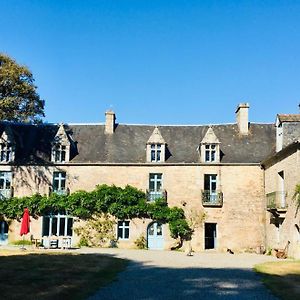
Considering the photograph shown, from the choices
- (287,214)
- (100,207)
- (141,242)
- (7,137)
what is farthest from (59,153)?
(287,214)

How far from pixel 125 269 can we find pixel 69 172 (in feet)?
47.0

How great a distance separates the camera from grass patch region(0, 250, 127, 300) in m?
11.7

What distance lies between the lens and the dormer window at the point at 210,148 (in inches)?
1169

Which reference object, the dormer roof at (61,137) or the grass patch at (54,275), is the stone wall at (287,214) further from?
the dormer roof at (61,137)

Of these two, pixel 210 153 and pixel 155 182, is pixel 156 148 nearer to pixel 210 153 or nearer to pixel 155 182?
pixel 155 182

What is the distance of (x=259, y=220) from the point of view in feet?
93.9

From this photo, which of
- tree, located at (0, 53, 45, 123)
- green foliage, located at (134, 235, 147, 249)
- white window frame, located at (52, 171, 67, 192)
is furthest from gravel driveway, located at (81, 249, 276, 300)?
tree, located at (0, 53, 45, 123)

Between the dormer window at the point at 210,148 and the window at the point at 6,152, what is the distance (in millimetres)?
13299

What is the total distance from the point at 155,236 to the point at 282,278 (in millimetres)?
14760

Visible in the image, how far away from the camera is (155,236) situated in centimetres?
2892

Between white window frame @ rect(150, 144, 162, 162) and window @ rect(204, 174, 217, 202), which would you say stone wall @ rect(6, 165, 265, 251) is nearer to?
window @ rect(204, 174, 217, 202)

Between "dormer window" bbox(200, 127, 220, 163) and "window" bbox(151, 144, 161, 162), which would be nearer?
"dormer window" bbox(200, 127, 220, 163)

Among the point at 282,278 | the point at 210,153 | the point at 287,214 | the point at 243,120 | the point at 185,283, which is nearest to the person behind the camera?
the point at 185,283

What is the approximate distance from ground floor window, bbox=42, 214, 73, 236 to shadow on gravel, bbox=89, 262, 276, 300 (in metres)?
13.6
